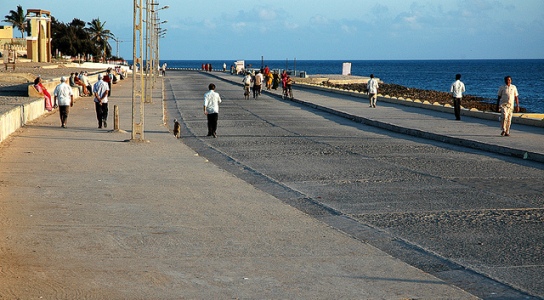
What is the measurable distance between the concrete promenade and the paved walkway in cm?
802

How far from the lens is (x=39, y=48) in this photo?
109500mm

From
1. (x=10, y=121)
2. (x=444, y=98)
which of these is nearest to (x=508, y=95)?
(x=10, y=121)

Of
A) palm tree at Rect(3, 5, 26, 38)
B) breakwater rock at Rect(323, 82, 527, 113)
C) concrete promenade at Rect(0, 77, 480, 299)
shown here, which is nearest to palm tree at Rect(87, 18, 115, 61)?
palm tree at Rect(3, 5, 26, 38)

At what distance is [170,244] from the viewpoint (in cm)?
852

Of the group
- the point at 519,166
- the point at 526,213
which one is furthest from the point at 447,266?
the point at 519,166

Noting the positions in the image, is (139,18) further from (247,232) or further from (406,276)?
(406,276)

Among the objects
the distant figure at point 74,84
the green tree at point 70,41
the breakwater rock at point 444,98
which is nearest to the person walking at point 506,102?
the breakwater rock at point 444,98

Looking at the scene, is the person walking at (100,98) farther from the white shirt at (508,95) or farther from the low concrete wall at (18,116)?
the white shirt at (508,95)

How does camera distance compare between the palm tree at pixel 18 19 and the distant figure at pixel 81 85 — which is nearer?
the distant figure at pixel 81 85

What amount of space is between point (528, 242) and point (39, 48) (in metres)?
108

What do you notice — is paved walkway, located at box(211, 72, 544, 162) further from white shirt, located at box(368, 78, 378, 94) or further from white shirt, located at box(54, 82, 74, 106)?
white shirt, located at box(54, 82, 74, 106)

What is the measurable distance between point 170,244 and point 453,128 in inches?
690

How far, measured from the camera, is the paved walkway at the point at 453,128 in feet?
62.3

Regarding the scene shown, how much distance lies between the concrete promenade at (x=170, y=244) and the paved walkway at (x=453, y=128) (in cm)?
802
